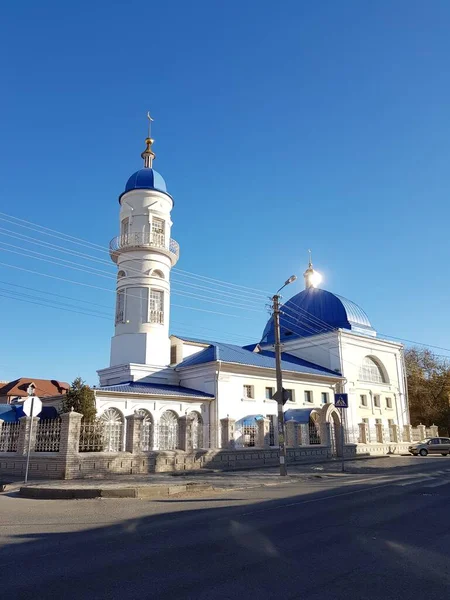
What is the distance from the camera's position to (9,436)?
65.6ft

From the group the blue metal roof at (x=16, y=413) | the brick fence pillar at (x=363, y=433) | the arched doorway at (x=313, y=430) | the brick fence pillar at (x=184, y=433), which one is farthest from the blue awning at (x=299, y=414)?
the blue metal roof at (x=16, y=413)

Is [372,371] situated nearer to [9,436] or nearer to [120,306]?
[120,306]

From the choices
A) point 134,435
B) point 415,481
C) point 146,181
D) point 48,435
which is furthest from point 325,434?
point 146,181

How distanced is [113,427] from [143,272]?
409 inches

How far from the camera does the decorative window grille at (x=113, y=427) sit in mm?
24884

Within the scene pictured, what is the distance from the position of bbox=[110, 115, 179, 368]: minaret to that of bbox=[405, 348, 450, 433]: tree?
3306cm

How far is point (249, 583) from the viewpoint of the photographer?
516 cm

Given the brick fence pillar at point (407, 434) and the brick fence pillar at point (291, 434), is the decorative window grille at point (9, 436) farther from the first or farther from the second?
the brick fence pillar at point (407, 434)

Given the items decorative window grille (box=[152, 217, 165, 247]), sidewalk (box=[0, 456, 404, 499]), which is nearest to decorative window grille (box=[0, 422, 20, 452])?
sidewalk (box=[0, 456, 404, 499])

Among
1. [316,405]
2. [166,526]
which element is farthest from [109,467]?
[316,405]

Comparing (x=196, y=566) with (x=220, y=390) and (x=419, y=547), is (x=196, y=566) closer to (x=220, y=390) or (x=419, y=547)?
(x=419, y=547)

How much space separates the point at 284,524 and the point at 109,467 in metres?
11.7

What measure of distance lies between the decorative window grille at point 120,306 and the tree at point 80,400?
910cm

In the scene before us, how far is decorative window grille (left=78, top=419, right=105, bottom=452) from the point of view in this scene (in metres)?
18.8
